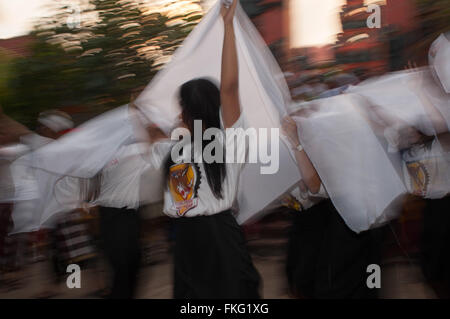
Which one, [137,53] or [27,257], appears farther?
[27,257]

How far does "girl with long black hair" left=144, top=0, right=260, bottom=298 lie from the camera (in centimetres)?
250

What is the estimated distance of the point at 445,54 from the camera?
293cm

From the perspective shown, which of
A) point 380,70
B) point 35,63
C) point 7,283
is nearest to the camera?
point 380,70

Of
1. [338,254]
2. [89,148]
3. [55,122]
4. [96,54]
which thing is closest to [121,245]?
[89,148]

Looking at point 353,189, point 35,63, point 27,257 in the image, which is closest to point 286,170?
point 353,189

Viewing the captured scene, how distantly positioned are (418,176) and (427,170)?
58mm

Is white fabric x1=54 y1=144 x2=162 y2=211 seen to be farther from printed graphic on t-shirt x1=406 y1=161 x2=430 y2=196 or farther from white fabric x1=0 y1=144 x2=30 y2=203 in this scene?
printed graphic on t-shirt x1=406 y1=161 x2=430 y2=196

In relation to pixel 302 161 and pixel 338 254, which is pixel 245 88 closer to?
pixel 302 161

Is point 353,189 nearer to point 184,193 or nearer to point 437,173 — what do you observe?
point 437,173

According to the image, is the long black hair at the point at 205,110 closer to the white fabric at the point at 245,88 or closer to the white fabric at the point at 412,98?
the white fabric at the point at 245,88

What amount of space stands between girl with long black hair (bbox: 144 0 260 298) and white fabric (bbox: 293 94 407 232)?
1.75 ft

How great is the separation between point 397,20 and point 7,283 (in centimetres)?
425

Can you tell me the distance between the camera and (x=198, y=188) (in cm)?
250

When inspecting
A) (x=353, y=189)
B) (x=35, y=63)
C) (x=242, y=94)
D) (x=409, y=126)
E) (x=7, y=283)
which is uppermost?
(x=35, y=63)
